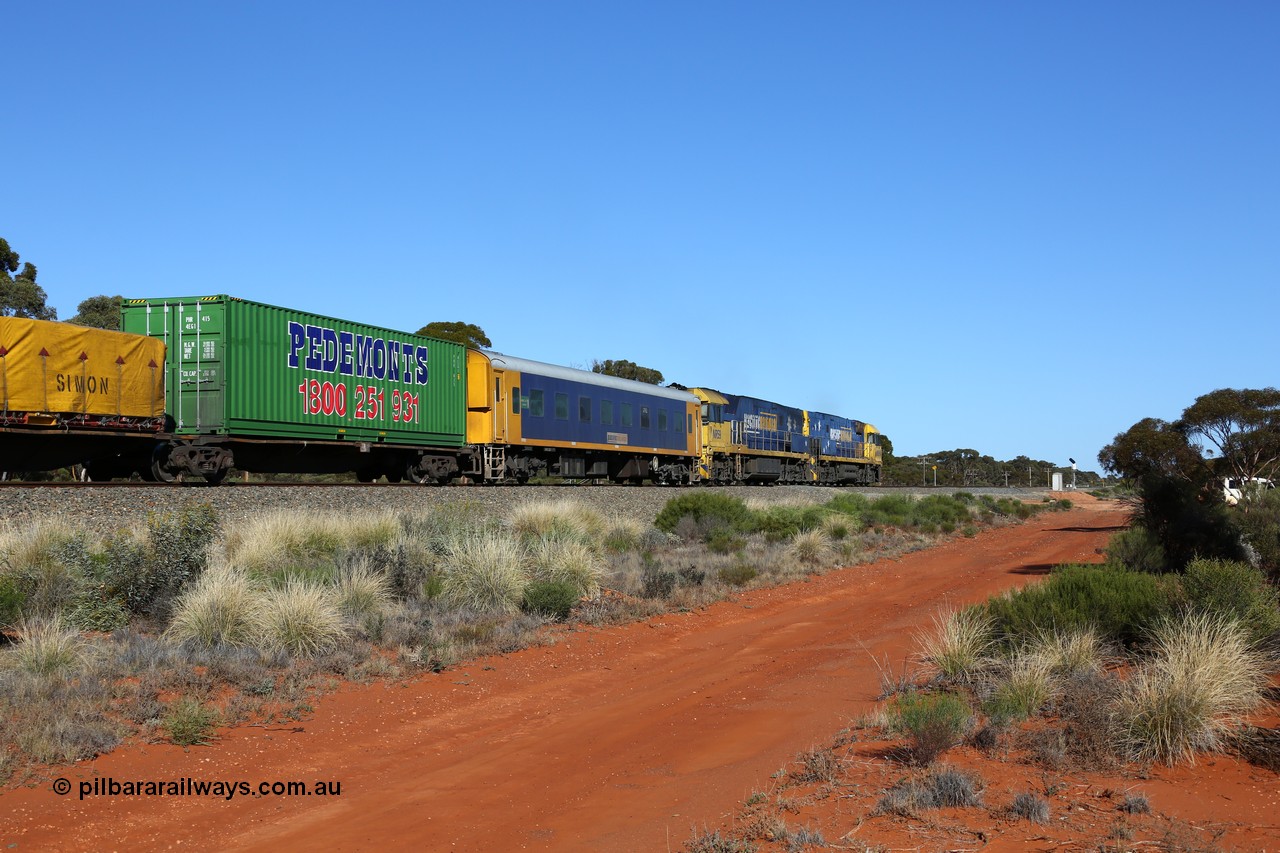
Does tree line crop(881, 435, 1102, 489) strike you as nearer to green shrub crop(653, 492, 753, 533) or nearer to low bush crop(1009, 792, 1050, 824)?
green shrub crop(653, 492, 753, 533)

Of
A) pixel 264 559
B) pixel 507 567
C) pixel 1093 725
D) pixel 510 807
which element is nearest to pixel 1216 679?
pixel 1093 725

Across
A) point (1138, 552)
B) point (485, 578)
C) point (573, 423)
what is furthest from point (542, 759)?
point (573, 423)

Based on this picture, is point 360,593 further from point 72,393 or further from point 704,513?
point 704,513

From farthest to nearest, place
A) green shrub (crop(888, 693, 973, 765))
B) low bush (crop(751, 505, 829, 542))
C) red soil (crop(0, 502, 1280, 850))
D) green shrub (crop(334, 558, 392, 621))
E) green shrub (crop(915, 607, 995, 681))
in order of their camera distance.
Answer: low bush (crop(751, 505, 829, 542))
green shrub (crop(334, 558, 392, 621))
green shrub (crop(915, 607, 995, 681))
green shrub (crop(888, 693, 973, 765))
red soil (crop(0, 502, 1280, 850))

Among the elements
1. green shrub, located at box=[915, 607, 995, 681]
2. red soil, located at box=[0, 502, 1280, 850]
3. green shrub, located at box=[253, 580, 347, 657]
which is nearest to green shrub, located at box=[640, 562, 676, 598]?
red soil, located at box=[0, 502, 1280, 850]

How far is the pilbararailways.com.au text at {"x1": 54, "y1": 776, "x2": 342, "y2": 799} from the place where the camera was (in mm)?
6613

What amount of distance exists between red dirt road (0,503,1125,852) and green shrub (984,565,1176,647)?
57.8 inches

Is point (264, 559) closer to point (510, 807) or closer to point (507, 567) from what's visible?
point (507, 567)

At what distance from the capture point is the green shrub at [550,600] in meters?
13.3

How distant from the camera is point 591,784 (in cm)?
701

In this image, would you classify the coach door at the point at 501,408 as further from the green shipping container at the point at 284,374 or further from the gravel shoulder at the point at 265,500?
the gravel shoulder at the point at 265,500

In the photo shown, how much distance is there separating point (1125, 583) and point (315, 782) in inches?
313

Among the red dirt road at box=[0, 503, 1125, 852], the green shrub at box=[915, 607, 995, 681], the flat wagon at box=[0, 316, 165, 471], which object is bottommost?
the red dirt road at box=[0, 503, 1125, 852]

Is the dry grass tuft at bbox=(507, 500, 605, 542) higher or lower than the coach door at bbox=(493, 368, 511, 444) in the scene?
lower
